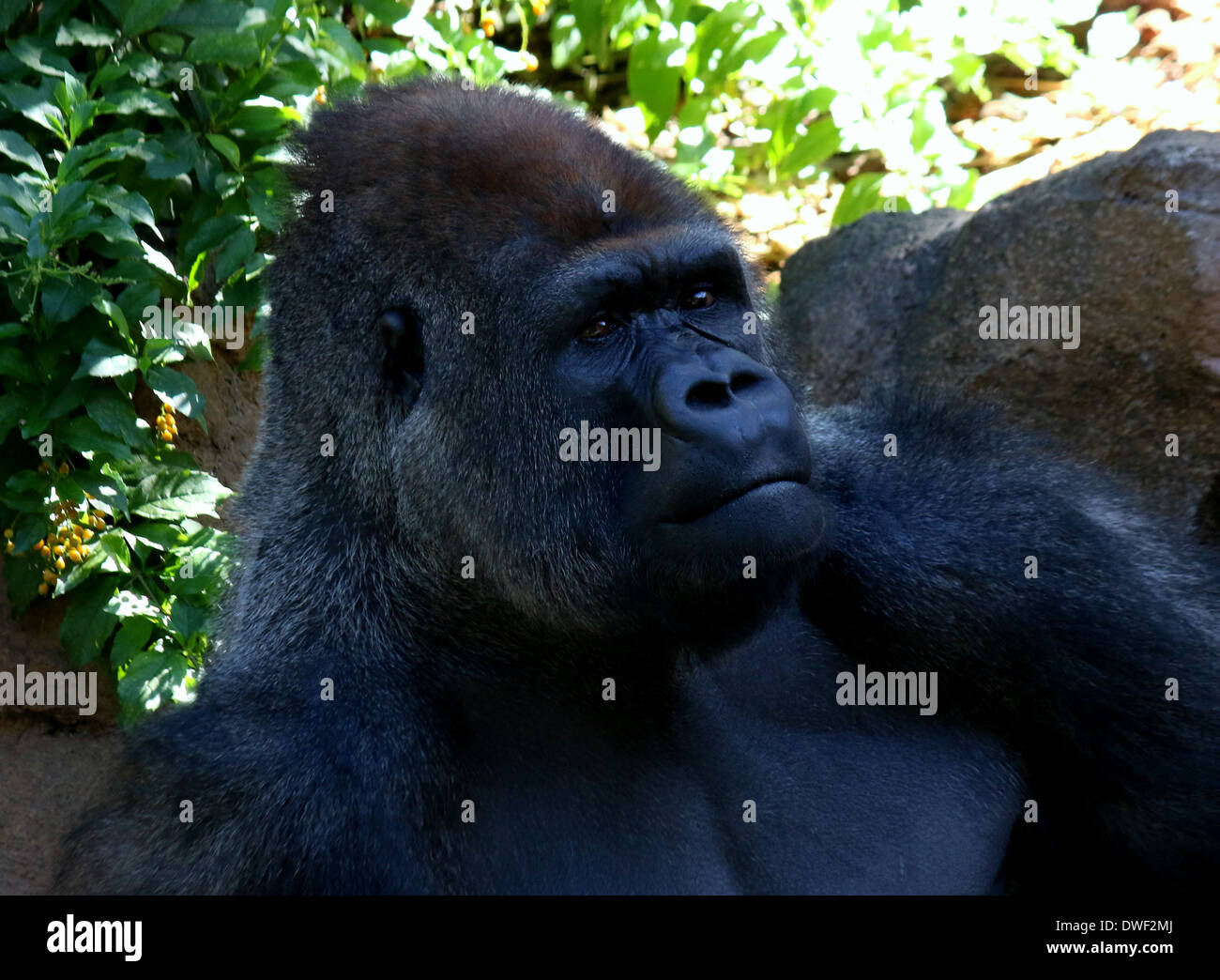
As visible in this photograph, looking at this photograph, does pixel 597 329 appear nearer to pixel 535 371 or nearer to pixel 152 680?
pixel 535 371

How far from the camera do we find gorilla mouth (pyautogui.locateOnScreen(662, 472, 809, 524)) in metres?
3.03

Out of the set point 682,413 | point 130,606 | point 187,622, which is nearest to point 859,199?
point 187,622

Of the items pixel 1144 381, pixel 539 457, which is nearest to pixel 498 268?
pixel 539 457

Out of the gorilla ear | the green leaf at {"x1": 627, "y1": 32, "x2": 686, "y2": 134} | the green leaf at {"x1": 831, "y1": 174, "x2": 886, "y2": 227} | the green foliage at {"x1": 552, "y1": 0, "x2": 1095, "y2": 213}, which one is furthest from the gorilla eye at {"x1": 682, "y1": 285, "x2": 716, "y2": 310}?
the green leaf at {"x1": 627, "y1": 32, "x2": 686, "y2": 134}

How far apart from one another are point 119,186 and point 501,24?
2993 mm

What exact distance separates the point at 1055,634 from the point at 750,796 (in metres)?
0.90

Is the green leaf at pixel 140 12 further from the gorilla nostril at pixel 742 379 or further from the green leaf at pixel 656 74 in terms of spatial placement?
the gorilla nostril at pixel 742 379

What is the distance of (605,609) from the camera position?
327 centimetres

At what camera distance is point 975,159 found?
7902 millimetres

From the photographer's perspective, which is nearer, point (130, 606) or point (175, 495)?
point (130, 606)

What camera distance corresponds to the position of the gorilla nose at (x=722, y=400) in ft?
9.91

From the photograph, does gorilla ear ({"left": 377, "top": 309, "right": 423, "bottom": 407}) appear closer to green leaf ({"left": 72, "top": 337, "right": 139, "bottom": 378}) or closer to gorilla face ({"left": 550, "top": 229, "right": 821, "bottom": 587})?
gorilla face ({"left": 550, "top": 229, "right": 821, "bottom": 587})

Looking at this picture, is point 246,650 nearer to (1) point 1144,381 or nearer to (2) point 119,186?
(2) point 119,186

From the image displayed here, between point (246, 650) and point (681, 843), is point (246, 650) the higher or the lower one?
the higher one
